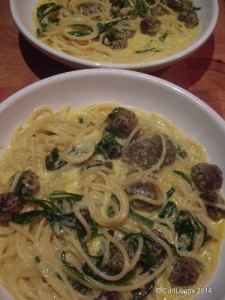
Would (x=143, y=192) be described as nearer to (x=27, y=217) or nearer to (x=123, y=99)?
(x=27, y=217)

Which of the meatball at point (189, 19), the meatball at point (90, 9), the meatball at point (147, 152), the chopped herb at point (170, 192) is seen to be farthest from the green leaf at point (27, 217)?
the meatball at point (189, 19)

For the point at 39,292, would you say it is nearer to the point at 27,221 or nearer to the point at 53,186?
the point at 27,221

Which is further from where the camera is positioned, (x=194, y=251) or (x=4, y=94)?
(x=4, y=94)

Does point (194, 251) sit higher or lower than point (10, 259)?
higher

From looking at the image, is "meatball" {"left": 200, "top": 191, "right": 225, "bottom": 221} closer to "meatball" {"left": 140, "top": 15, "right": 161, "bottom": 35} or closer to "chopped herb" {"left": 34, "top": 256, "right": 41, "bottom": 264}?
"chopped herb" {"left": 34, "top": 256, "right": 41, "bottom": 264}

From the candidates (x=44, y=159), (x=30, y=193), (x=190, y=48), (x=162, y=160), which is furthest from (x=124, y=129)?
(x=190, y=48)

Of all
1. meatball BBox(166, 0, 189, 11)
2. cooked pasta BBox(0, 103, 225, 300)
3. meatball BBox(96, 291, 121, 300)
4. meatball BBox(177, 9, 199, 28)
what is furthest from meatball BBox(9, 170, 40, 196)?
meatball BBox(166, 0, 189, 11)

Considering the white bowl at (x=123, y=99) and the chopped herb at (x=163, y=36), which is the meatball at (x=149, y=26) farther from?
the white bowl at (x=123, y=99)
